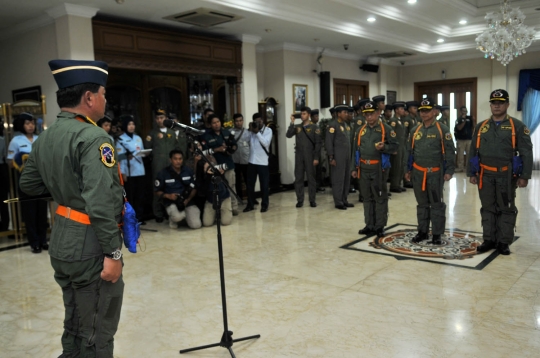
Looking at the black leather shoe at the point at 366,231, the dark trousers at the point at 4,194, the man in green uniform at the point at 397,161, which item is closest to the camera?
the black leather shoe at the point at 366,231

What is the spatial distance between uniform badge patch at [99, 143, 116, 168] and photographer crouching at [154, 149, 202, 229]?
4127mm

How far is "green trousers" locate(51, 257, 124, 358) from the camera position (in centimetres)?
189

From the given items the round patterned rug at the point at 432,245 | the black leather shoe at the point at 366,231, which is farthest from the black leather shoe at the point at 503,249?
the black leather shoe at the point at 366,231

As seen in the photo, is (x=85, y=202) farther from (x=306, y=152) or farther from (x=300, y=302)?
(x=306, y=152)

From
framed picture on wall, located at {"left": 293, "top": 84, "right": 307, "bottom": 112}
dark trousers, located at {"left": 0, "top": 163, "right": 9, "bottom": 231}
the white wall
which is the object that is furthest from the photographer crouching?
framed picture on wall, located at {"left": 293, "top": 84, "right": 307, "bottom": 112}

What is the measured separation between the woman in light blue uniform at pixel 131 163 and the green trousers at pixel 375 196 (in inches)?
117

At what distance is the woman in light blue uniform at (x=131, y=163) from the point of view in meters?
6.05

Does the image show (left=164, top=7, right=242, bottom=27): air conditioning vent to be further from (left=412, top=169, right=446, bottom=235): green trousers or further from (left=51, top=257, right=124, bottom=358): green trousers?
(left=51, top=257, right=124, bottom=358): green trousers

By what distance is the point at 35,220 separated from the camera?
517 centimetres

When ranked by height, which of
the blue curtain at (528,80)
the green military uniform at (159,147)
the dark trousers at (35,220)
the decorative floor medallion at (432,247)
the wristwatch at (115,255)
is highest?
the blue curtain at (528,80)

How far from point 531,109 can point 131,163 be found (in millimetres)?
9405

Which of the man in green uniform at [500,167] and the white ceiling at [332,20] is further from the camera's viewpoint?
the white ceiling at [332,20]

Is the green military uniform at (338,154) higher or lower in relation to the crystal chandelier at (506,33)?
lower

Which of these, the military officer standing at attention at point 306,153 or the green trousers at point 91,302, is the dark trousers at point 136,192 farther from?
the green trousers at point 91,302
